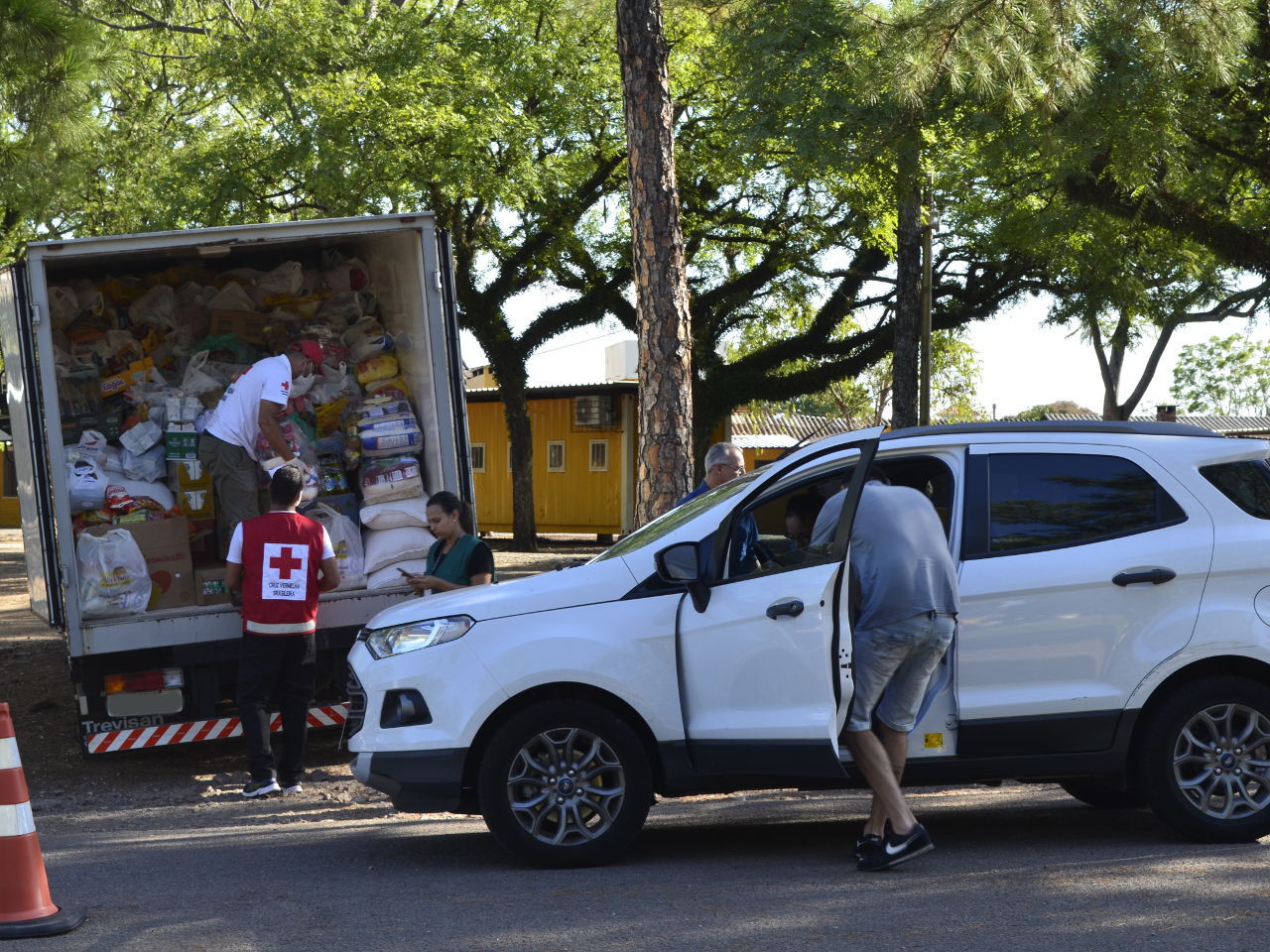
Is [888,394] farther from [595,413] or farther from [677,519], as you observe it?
[677,519]

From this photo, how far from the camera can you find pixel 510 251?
25312mm

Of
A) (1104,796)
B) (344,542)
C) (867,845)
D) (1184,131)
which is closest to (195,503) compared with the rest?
(344,542)

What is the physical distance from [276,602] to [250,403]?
1.68 metres

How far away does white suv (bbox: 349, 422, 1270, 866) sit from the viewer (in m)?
6.05

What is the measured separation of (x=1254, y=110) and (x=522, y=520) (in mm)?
16162

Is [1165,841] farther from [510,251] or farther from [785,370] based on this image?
[785,370]

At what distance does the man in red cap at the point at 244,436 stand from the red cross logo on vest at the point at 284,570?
1161 mm

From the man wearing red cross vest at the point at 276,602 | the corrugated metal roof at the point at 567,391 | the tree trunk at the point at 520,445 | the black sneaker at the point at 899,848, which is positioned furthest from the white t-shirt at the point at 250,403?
the corrugated metal roof at the point at 567,391

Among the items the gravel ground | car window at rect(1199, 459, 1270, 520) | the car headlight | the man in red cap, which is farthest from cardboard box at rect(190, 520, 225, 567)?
car window at rect(1199, 459, 1270, 520)

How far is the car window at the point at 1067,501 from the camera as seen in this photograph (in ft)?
20.7

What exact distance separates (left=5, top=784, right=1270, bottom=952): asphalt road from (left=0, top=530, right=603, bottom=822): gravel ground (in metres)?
0.76

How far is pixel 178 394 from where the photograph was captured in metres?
10.1

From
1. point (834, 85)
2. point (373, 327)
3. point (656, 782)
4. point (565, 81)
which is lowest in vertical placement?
point (656, 782)

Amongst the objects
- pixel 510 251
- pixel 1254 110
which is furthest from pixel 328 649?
pixel 510 251
